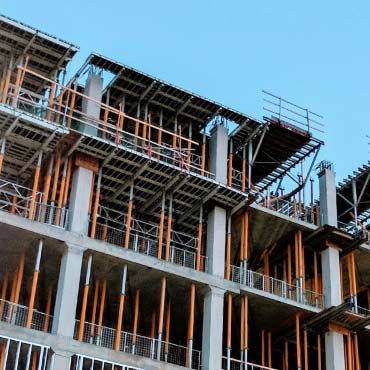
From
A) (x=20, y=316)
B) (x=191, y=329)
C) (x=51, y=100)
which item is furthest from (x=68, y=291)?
(x=51, y=100)

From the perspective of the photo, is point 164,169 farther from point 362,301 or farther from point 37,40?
point 362,301

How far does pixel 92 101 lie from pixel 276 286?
16555 millimetres

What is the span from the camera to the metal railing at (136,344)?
44594mm

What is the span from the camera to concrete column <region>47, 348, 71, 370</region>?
132ft

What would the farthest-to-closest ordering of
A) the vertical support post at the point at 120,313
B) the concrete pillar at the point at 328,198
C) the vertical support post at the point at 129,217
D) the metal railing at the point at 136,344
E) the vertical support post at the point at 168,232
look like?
the concrete pillar at the point at 328,198 < the vertical support post at the point at 168,232 < the vertical support post at the point at 129,217 < the metal railing at the point at 136,344 < the vertical support post at the point at 120,313

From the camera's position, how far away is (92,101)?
158 ft

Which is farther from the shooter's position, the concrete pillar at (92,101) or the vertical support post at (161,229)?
the vertical support post at (161,229)

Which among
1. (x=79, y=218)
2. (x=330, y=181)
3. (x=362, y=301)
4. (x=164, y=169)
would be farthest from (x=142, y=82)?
(x=362, y=301)

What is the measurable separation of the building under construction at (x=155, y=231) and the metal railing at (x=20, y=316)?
0.12 meters

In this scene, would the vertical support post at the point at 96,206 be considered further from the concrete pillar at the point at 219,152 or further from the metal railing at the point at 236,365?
the metal railing at the point at 236,365

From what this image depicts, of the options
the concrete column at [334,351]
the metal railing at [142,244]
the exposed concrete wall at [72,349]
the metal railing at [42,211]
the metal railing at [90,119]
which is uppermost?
the metal railing at [90,119]

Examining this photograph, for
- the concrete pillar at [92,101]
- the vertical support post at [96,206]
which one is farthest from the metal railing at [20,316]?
the concrete pillar at [92,101]

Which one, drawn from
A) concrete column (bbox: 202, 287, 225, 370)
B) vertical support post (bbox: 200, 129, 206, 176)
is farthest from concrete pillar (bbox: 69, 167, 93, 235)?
concrete column (bbox: 202, 287, 225, 370)

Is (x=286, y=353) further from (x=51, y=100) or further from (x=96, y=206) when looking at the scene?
(x=51, y=100)
